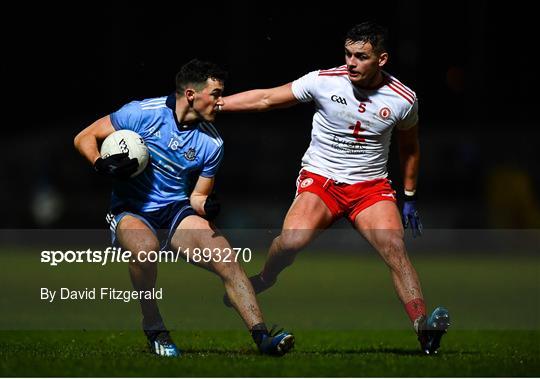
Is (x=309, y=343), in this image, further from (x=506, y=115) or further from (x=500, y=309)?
(x=506, y=115)

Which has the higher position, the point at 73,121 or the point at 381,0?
the point at 381,0

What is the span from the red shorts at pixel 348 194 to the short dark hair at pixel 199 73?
116 centimetres

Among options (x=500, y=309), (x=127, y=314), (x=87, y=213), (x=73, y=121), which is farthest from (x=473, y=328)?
(x=73, y=121)

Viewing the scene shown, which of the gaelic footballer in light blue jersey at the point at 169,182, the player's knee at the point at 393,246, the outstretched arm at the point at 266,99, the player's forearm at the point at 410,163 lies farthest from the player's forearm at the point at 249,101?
the player's knee at the point at 393,246

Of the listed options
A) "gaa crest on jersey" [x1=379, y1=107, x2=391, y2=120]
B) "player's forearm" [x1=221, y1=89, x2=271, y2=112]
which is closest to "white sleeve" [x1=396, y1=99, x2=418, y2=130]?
"gaa crest on jersey" [x1=379, y1=107, x2=391, y2=120]

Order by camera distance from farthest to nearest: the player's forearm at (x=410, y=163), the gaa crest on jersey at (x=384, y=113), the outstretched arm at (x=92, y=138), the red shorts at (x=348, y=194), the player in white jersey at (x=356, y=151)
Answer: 1. the player's forearm at (x=410, y=163)
2. the red shorts at (x=348, y=194)
3. the gaa crest on jersey at (x=384, y=113)
4. the player in white jersey at (x=356, y=151)
5. the outstretched arm at (x=92, y=138)

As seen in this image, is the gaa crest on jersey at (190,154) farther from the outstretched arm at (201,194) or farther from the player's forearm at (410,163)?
the player's forearm at (410,163)

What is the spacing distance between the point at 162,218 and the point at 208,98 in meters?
0.95

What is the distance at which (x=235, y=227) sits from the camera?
83.2ft

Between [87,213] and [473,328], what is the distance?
589 inches

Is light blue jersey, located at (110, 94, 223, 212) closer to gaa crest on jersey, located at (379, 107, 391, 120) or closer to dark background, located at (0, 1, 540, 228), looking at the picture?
gaa crest on jersey, located at (379, 107, 391, 120)

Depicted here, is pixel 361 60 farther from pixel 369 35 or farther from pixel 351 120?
pixel 351 120

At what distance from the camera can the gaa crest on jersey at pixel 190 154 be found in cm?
931

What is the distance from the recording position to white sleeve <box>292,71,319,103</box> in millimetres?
9498
